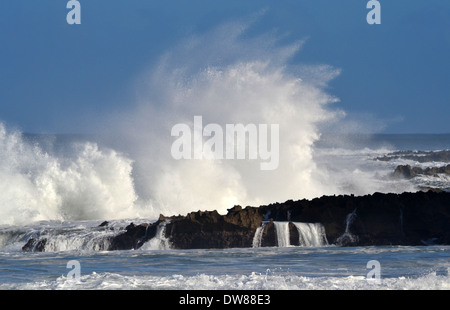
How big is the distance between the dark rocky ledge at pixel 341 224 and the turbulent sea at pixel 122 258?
18.2 inches

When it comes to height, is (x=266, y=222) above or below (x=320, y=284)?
above

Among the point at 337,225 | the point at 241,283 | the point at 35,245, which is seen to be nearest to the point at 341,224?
the point at 337,225

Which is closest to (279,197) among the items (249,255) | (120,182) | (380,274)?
(120,182)

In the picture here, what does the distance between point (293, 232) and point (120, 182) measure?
10957 millimetres

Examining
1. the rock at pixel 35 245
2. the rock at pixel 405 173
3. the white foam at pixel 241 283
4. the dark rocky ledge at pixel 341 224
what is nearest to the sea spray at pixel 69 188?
the rock at pixel 35 245

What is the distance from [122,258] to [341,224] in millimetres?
5959

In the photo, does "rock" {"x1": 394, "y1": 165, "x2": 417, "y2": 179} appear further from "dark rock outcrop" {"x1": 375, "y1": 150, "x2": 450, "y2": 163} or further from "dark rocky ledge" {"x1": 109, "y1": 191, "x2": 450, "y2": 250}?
"dark rocky ledge" {"x1": 109, "y1": 191, "x2": 450, "y2": 250}

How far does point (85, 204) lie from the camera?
27.3 m

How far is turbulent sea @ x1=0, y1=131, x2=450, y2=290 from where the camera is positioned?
12070 millimetres

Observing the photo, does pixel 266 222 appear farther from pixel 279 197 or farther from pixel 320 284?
pixel 279 197

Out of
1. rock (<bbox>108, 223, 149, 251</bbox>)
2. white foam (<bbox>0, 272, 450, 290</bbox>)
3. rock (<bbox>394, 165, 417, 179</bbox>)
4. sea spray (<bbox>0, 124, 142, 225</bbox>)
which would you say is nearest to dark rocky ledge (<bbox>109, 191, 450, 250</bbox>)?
rock (<bbox>108, 223, 149, 251</bbox>)
